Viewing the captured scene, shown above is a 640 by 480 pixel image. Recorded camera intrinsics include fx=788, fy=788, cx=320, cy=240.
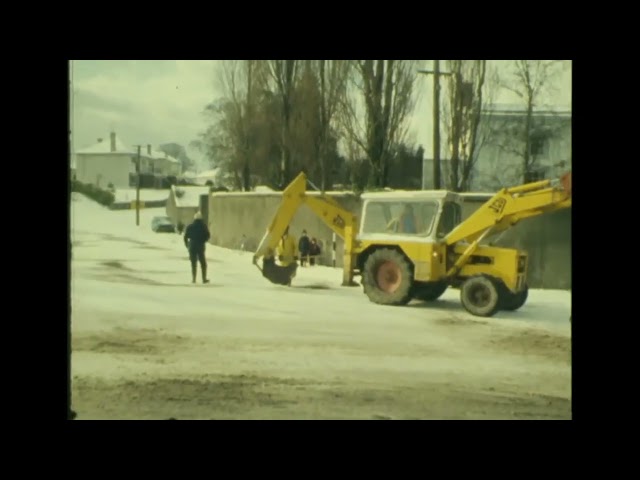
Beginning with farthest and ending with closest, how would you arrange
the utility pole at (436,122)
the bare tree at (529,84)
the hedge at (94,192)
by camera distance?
the utility pole at (436,122)
the bare tree at (529,84)
the hedge at (94,192)

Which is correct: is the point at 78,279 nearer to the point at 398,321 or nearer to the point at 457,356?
the point at 398,321

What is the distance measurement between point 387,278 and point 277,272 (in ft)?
1.88

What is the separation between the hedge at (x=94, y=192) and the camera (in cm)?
381

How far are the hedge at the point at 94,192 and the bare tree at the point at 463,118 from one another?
173cm

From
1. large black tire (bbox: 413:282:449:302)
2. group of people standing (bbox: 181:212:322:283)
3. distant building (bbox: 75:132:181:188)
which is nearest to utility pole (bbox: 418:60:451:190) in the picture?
large black tire (bbox: 413:282:449:302)

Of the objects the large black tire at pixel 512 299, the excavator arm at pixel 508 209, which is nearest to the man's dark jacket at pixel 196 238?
the excavator arm at pixel 508 209

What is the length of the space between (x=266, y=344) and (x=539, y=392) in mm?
1374

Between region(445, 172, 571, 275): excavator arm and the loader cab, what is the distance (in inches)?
3.2

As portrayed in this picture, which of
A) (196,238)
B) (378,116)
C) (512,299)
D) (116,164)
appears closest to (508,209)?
(512,299)

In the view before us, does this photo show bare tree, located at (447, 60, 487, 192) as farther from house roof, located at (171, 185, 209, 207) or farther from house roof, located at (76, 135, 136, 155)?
house roof, located at (76, 135, 136, 155)

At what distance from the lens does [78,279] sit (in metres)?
3.88

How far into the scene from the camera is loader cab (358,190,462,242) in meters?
4.02

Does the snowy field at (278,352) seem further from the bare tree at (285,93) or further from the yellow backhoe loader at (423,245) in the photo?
the bare tree at (285,93)
